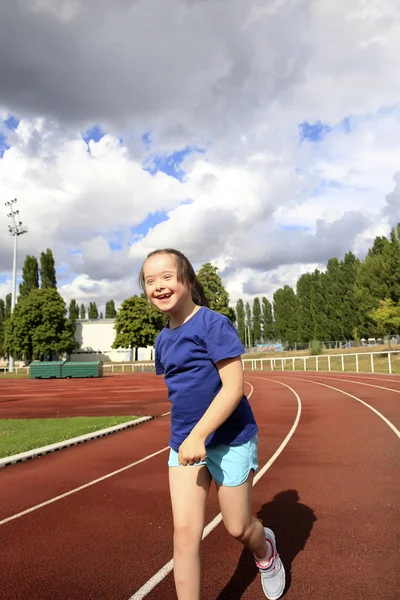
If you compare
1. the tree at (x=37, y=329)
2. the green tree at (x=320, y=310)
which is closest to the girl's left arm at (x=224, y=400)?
the tree at (x=37, y=329)

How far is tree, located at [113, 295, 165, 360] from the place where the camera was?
193 feet

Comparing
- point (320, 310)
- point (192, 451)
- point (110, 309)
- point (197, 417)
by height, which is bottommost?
point (192, 451)

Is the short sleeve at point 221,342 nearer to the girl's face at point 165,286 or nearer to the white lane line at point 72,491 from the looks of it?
the girl's face at point 165,286

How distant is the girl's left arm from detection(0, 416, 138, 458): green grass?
270 inches

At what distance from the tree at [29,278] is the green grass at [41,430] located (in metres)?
54.1

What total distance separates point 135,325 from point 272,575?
56653 mm

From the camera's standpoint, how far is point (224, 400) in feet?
6.70

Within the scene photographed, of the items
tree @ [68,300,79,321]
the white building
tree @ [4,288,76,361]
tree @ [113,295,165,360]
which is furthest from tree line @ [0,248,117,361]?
tree @ [68,300,79,321]

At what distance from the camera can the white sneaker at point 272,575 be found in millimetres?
2596

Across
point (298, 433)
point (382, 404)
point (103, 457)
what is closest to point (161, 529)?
point (103, 457)

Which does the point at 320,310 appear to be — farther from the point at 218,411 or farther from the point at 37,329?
the point at 218,411

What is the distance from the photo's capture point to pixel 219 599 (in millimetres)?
2822

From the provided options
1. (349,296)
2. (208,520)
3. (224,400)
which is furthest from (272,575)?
(349,296)

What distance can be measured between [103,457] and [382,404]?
28.7 ft
